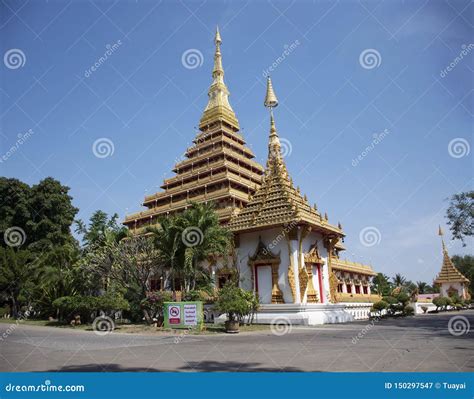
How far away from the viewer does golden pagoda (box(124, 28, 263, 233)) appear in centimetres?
3253

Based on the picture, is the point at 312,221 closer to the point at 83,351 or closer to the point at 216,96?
the point at 83,351

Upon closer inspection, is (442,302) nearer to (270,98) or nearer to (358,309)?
(358,309)

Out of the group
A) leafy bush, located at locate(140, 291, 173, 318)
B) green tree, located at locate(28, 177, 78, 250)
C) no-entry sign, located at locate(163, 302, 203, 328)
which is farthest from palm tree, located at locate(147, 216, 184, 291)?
green tree, located at locate(28, 177, 78, 250)

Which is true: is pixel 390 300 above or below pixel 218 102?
below

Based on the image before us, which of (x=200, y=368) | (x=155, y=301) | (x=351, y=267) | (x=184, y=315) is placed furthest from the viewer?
(x=351, y=267)

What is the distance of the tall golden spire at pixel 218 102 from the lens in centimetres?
4012

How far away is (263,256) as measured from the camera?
24.0m

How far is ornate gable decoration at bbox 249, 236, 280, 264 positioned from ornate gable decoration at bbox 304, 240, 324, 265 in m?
1.72

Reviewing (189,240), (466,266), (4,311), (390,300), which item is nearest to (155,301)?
(189,240)

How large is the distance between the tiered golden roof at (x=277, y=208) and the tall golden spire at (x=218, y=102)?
12890 millimetres

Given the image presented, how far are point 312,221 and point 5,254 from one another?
22.6 metres

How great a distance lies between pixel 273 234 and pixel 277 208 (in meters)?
1.50

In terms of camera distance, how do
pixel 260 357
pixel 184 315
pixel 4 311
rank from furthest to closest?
pixel 4 311
pixel 184 315
pixel 260 357

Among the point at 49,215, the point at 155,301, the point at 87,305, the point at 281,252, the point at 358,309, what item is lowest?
the point at 358,309
